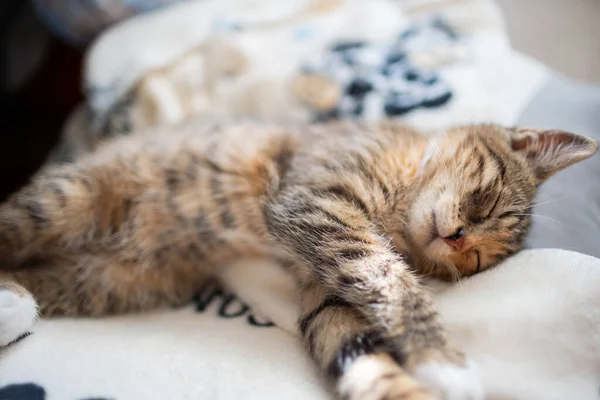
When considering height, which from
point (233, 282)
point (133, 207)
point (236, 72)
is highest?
point (236, 72)

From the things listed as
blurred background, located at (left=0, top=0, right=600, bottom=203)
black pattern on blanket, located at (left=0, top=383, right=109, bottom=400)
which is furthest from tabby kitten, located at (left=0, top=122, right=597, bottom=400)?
blurred background, located at (left=0, top=0, right=600, bottom=203)

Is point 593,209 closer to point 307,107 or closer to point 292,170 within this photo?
point 292,170

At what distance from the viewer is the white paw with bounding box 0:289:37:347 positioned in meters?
1.08

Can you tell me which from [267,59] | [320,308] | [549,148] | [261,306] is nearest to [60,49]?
[267,59]

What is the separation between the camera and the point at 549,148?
1.26 m

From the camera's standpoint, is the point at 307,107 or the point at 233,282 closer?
the point at 233,282

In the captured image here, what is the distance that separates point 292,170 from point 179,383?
25.5 inches

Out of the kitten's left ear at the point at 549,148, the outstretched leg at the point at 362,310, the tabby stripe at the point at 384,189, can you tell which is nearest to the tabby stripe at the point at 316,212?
the outstretched leg at the point at 362,310

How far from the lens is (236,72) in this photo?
1.88 metres

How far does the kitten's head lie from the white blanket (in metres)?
0.06

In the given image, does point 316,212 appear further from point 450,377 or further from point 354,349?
point 450,377

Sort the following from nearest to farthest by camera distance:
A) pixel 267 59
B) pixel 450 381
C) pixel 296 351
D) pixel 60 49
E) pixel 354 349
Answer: pixel 450 381, pixel 354 349, pixel 296 351, pixel 267 59, pixel 60 49

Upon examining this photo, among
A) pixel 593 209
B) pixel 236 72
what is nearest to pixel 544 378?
pixel 593 209

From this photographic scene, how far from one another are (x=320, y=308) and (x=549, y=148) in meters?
0.77
